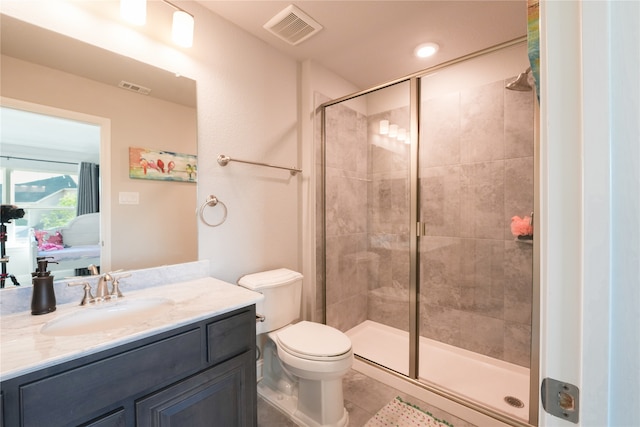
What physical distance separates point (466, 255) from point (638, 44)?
2162mm

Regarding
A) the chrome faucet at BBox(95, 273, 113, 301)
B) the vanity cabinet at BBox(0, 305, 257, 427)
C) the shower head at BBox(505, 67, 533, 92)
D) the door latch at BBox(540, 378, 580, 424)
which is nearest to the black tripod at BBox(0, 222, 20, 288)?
the chrome faucet at BBox(95, 273, 113, 301)

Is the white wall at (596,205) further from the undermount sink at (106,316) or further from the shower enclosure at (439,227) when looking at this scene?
the shower enclosure at (439,227)

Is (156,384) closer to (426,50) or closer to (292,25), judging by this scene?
(292,25)

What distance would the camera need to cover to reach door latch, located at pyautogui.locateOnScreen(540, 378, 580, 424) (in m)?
0.38

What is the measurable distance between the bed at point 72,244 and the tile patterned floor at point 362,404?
1258 millimetres

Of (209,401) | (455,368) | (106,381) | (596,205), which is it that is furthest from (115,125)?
(455,368)

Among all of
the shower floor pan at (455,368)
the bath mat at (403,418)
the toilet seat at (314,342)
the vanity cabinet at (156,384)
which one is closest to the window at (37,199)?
the vanity cabinet at (156,384)

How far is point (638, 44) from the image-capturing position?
35 centimetres

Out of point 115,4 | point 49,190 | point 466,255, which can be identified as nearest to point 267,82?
point 115,4

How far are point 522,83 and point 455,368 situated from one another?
207cm

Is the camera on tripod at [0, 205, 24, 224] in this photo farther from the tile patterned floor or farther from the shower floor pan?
the shower floor pan

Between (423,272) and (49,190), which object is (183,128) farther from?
(423,272)

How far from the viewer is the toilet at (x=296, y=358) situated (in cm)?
Result: 146

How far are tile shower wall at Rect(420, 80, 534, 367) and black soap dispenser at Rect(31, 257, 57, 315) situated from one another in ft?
6.81
